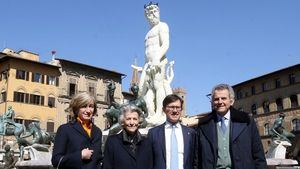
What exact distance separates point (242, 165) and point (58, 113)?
4477 centimetres

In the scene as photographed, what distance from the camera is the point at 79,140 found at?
12.0 feet

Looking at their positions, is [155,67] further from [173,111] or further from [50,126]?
[50,126]

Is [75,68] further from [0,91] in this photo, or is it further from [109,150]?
[109,150]

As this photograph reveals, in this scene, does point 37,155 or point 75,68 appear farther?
point 75,68

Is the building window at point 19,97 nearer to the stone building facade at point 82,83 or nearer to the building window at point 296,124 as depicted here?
the stone building facade at point 82,83

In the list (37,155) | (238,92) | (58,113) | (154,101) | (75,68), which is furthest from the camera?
(238,92)

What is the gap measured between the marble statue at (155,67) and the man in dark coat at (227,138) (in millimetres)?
8117

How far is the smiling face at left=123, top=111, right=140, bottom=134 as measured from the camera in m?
3.81

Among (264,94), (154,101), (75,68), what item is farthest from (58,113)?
(154,101)

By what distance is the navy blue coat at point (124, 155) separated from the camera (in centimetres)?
375

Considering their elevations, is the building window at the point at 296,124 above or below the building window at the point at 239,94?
below

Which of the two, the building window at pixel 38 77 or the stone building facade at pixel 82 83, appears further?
the stone building facade at pixel 82 83

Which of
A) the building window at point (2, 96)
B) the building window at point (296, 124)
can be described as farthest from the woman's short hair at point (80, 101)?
the building window at point (296, 124)

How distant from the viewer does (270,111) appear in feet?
179
